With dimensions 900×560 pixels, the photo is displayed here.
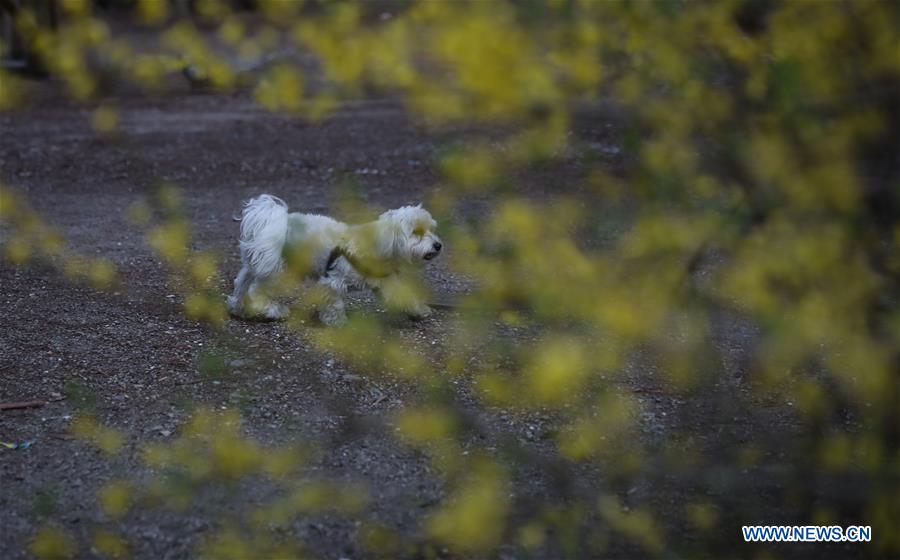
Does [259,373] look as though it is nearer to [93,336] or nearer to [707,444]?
[93,336]

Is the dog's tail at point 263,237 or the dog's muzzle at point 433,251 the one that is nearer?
the dog's tail at point 263,237

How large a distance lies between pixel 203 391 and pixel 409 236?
162cm

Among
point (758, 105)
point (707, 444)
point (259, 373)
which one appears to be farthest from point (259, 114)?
point (758, 105)

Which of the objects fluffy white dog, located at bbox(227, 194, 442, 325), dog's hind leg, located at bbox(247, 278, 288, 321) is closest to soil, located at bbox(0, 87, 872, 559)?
dog's hind leg, located at bbox(247, 278, 288, 321)

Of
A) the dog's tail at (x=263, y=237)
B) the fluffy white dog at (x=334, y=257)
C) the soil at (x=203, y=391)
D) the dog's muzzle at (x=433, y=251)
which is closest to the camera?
the soil at (x=203, y=391)

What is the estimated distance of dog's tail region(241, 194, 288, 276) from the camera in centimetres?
636

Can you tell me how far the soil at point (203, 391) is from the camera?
14.5 ft

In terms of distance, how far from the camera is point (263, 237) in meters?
6.34

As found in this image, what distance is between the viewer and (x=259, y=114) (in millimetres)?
14172

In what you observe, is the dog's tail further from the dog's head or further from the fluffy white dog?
the dog's head

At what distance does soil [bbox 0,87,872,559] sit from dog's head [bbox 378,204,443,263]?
0.45 metres

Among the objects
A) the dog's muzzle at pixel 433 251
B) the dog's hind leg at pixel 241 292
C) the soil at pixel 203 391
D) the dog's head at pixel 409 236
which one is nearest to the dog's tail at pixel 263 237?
the dog's hind leg at pixel 241 292

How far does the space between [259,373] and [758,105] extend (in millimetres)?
3279

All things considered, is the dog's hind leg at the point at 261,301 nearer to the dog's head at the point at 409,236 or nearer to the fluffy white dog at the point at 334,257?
the fluffy white dog at the point at 334,257
